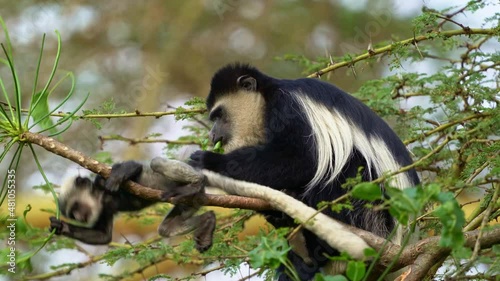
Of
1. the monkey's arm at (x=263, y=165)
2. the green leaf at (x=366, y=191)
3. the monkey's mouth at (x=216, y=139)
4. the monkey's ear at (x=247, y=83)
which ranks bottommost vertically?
the green leaf at (x=366, y=191)

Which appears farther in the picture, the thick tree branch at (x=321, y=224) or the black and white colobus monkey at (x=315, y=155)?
the black and white colobus monkey at (x=315, y=155)

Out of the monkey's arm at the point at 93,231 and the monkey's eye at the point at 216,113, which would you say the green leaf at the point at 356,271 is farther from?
the monkey's eye at the point at 216,113

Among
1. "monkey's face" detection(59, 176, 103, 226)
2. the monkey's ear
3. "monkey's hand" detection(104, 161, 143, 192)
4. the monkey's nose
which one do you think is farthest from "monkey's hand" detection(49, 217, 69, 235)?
the monkey's ear

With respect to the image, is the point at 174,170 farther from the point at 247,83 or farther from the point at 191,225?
the point at 247,83

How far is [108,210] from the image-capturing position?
2.44m

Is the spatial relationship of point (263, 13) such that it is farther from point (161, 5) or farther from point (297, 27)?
point (161, 5)

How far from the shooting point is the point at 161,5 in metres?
7.32

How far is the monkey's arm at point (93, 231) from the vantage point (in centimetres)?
230

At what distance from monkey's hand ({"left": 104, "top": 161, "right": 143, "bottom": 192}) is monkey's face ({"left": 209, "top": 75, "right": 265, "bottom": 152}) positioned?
650 mm

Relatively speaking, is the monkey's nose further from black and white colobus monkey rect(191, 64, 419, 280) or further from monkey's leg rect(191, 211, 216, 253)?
monkey's leg rect(191, 211, 216, 253)

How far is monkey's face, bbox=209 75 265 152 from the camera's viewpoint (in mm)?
2777

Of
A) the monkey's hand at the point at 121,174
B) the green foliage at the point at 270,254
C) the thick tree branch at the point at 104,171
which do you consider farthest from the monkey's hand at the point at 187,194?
the green foliage at the point at 270,254

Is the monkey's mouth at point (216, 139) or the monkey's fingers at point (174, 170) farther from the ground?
the monkey's mouth at point (216, 139)

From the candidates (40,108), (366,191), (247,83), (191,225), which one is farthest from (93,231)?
(366,191)
